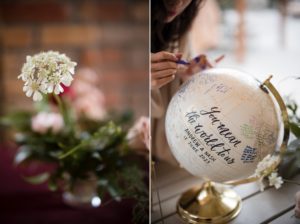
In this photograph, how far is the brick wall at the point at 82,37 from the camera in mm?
2023

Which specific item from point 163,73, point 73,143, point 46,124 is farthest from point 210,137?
point 46,124

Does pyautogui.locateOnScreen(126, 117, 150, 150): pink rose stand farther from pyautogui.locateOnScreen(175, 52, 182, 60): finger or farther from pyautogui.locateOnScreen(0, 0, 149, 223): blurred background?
pyautogui.locateOnScreen(0, 0, 149, 223): blurred background

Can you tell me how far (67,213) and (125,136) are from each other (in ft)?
0.86

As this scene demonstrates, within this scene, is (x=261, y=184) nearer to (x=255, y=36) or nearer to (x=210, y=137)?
(x=210, y=137)

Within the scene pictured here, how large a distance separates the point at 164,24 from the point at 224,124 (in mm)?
199

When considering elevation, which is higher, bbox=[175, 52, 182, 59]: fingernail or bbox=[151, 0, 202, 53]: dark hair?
bbox=[151, 0, 202, 53]: dark hair

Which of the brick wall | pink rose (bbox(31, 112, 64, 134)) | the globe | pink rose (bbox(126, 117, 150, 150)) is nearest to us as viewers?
the globe

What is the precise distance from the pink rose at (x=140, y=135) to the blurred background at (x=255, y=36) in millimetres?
194

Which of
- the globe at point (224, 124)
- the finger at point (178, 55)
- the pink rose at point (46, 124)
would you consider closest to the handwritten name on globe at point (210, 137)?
the globe at point (224, 124)

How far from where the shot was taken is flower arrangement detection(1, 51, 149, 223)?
0.57 meters

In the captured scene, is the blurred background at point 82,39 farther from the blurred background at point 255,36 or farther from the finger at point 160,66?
the finger at point 160,66

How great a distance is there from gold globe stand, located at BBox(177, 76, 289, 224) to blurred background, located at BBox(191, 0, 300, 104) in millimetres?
54

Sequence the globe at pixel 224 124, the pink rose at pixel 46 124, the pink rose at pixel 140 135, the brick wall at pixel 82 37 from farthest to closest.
→ 1. the brick wall at pixel 82 37
2. the pink rose at pixel 46 124
3. the pink rose at pixel 140 135
4. the globe at pixel 224 124

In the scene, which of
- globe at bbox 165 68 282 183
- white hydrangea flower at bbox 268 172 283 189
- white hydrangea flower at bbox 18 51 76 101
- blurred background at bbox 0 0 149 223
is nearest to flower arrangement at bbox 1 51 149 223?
white hydrangea flower at bbox 18 51 76 101
